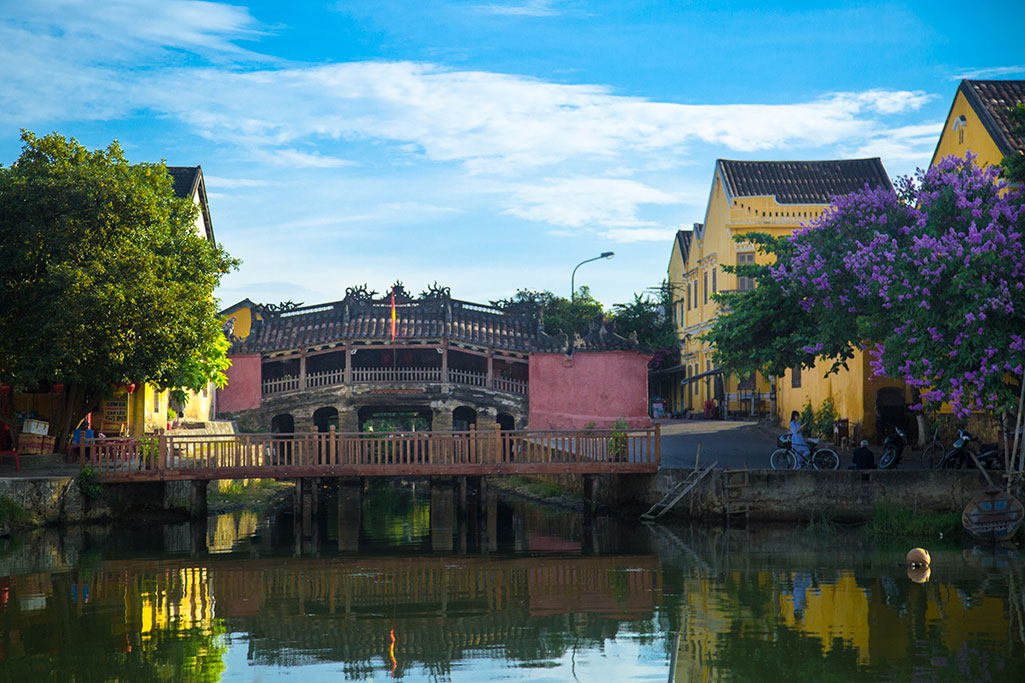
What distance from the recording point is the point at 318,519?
85.0 feet

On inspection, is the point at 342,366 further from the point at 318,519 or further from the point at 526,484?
the point at 318,519

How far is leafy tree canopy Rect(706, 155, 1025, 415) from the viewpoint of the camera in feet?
58.4

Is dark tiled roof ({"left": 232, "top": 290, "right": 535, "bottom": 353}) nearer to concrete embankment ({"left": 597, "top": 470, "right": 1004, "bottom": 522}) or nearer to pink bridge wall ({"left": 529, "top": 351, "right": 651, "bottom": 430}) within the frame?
pink bridge wall ({"left": 529, "top": 351, "right": 651, "bottom": 430})

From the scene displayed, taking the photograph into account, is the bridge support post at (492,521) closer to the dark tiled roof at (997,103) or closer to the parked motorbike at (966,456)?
the parked motorbike at (966,456)

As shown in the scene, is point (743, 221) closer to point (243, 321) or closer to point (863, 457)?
point (243, 321)

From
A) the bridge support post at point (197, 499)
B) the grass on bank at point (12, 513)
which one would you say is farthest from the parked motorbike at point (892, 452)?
the grass on bank at point (12, 513)

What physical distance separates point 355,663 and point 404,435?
1223cm

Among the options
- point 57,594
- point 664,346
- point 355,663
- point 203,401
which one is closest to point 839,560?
point 355,663

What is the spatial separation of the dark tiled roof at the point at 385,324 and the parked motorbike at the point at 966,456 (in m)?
18.4

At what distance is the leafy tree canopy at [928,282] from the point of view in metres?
17.8

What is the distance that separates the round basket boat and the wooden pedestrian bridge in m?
6.19

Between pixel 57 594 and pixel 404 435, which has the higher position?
pixel 404 435

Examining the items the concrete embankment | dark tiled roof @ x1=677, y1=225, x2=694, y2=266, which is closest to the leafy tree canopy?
the concrete embankment

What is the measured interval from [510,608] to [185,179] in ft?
86.5
